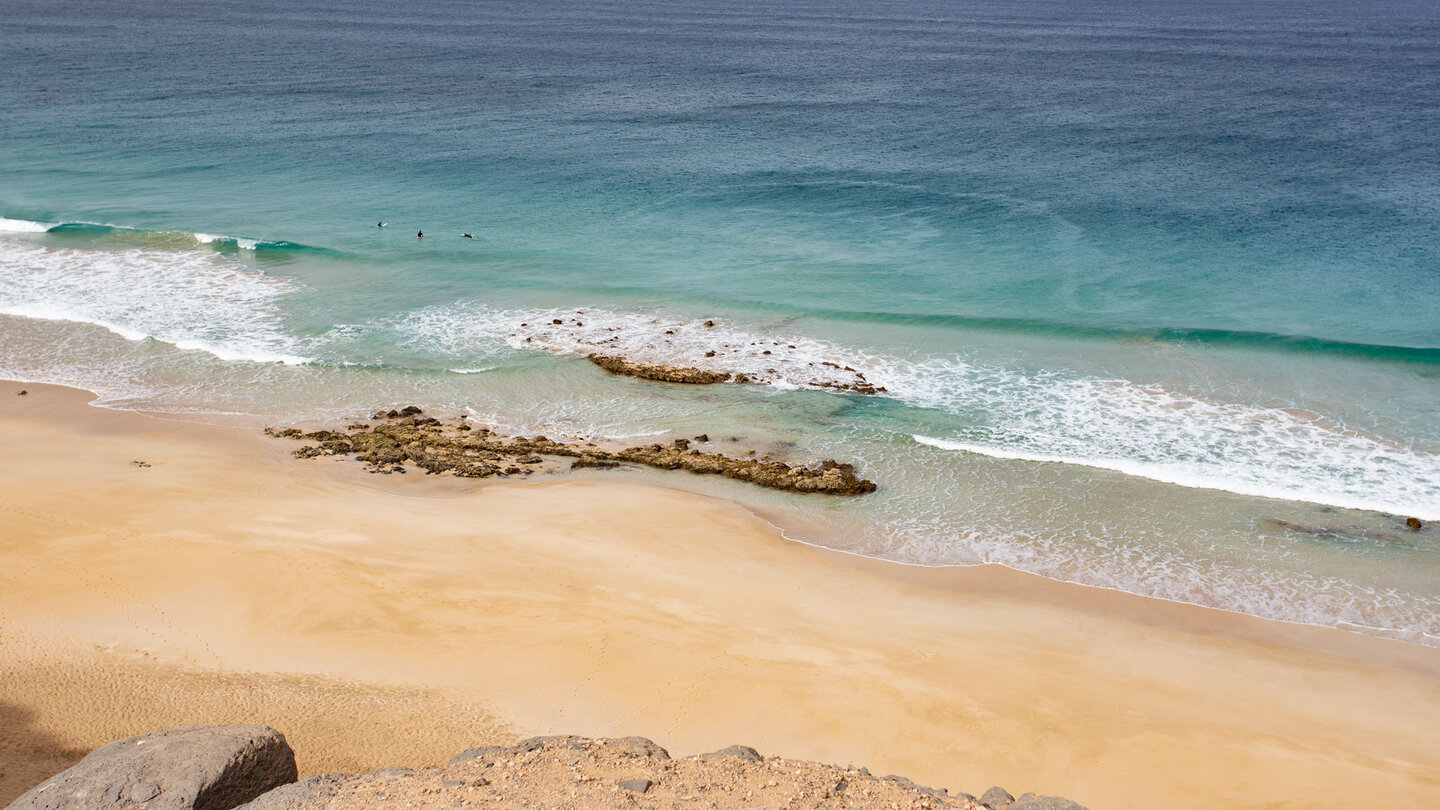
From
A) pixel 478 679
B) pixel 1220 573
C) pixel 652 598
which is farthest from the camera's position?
pixel 1220 573

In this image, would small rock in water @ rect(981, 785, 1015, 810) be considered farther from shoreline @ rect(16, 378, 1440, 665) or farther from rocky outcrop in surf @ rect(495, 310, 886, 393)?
rocky outcrop in surf @ rect(495, 310, 886, 393)

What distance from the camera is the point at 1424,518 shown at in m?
15.5

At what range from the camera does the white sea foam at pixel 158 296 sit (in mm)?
22656

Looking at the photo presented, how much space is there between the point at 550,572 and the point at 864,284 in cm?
1609

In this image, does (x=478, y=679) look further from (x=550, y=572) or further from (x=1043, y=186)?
(x=1043, y=186)

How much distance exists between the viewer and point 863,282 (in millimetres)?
26828

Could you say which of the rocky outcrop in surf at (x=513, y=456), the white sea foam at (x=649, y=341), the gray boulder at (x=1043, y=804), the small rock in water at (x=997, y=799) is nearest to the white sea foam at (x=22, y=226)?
the white sea foam at (x=649, y=341)

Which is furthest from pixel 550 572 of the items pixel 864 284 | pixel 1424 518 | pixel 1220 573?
pixel 864 284

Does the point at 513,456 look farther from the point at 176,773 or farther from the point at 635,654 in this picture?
the point at 176,773

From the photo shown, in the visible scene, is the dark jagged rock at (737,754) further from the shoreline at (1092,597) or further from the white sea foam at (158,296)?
the white sea foam at (158,296)

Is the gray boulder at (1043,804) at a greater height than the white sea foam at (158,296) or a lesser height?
lesser

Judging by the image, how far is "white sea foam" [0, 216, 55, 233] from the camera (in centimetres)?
3078

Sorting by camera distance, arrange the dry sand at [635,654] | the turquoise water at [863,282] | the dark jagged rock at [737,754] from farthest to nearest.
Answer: the turquoise water at [863,282] → the dry sand at [635,654] → the dark jagged rock at [737,754]

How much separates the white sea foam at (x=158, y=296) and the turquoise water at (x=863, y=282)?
5.8 inches
